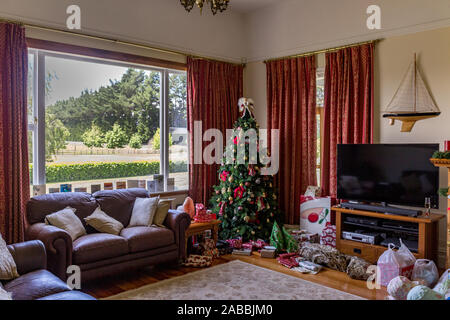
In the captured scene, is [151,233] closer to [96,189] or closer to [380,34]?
[96,189]

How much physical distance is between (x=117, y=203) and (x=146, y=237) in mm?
664

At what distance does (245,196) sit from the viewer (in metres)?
4.98

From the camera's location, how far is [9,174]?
371cm

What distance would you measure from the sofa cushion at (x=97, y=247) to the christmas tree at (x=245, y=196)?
5.98 feet

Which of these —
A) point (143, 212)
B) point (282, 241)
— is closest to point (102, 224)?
→ point (143, 212)

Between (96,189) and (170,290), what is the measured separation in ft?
5.64

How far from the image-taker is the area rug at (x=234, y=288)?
10.6 ft

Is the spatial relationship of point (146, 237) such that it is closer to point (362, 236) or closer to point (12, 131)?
point (12, 131)

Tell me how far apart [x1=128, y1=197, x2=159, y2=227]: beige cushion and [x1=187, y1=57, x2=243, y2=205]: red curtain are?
1.26m

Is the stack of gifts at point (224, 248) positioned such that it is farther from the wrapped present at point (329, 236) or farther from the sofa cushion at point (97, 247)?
the sofa cushion at point (97, 247)

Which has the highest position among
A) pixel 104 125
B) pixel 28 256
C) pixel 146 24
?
pixel 146 24

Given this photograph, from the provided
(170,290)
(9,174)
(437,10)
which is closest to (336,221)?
(170,290)

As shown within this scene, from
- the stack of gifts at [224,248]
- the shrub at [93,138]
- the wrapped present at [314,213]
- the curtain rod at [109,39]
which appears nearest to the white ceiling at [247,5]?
the curtain rod at [109,39]

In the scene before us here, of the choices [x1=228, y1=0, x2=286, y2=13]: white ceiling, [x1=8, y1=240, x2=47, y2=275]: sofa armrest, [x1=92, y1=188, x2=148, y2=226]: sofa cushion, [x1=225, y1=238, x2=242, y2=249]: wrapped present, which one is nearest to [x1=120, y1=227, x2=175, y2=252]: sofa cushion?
[x1=92, y1=188, x2=148, y2=226]: sofa cushion
